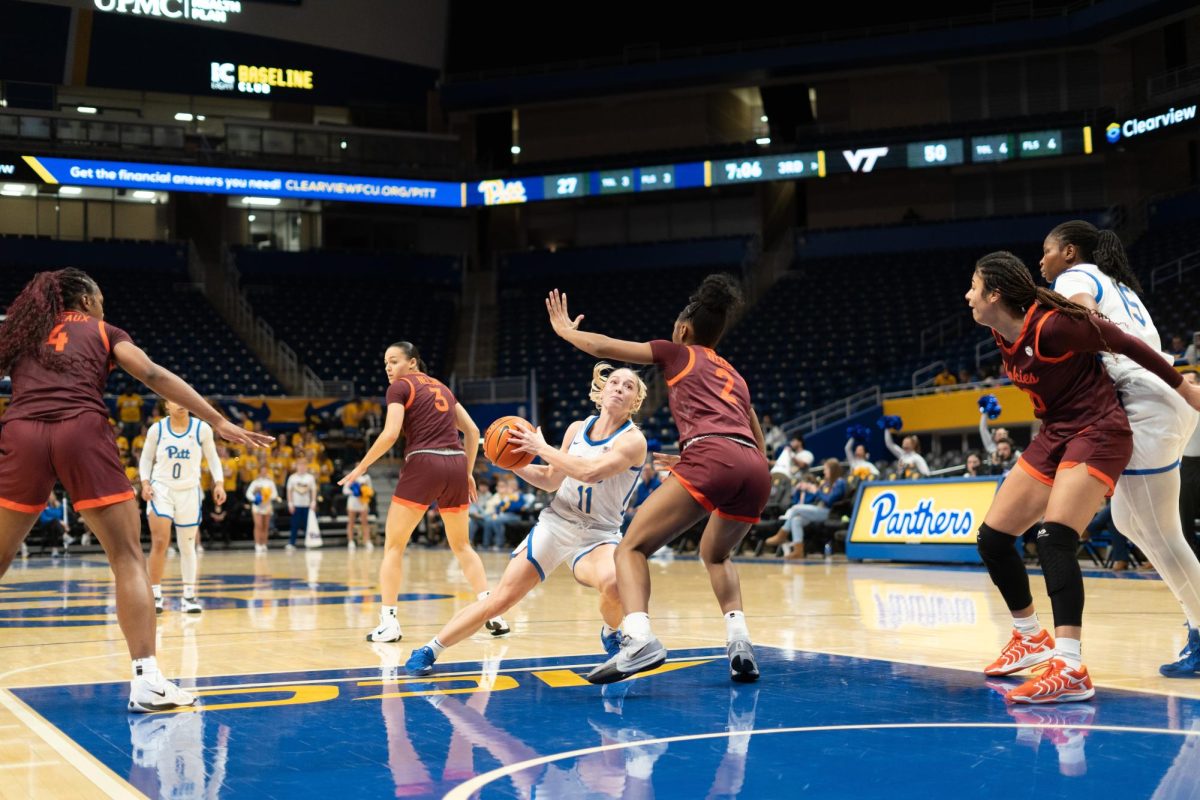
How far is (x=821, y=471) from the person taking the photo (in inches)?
891

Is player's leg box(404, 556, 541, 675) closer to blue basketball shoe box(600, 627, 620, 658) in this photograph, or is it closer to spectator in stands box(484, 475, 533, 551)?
blue basketball shoe box(600, 627, 620, 658)

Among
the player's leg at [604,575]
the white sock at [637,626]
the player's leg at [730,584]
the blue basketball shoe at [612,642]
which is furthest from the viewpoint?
the blue basketball shoe at [612,642]

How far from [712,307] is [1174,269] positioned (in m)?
25.3

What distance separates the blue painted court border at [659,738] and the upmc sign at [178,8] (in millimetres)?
30200

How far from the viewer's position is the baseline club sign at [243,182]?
32.6m

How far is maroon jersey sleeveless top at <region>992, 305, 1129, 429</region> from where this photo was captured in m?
5.62

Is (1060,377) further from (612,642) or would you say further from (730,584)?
(612,642)

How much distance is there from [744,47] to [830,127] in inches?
138

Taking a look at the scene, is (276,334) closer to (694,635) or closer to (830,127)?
(830,127)

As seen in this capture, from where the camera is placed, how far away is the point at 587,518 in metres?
6.54

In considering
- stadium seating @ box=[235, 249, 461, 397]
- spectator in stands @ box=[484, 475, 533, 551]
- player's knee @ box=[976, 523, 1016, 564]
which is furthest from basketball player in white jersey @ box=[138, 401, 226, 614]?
stadium seating @ box=[235, 249, 461, 397]

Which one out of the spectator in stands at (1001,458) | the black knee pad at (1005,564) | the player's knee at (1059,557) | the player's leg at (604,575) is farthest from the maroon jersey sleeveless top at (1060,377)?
the spectator in stands at (1001,458)

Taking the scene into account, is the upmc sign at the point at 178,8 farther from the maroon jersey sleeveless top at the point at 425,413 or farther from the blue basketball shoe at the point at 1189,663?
the blue basketball shoe at the point at 1189,663

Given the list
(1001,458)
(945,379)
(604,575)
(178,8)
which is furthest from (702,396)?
(178,8)
